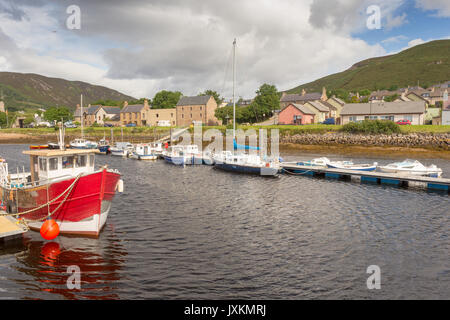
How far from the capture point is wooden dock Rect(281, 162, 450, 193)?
30.5 m

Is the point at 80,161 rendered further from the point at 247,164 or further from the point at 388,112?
the point at 388,112

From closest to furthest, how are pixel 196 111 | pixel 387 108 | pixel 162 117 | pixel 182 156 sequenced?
pixel 182 156 < pixel 387 108 < pixel 196 111 < pixel 162 117

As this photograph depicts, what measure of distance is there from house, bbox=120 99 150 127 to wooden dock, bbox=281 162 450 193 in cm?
8643

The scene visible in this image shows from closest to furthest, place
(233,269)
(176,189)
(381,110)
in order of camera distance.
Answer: (233,269) → (176,189) → (381,110)

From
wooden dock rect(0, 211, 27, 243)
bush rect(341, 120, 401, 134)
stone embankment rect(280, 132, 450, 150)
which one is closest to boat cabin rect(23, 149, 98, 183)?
wooden dock rect(0, 211, 27, 243)

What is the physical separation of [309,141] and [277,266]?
192ft

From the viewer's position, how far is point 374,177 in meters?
34.2

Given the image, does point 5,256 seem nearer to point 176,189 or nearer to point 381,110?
point 176,189

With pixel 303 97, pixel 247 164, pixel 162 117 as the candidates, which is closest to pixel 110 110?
pixel 162 117

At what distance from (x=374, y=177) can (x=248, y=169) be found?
14.7 metres

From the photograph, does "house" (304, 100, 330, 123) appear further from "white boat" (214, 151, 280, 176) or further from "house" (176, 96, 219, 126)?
"white boat" (214, 151, 280, 176)

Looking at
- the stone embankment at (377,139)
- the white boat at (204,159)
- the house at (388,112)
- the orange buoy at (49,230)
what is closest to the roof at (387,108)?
the house at (388,112)

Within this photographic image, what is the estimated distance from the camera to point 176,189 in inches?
1240

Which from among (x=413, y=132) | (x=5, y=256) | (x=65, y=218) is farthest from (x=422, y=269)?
(x=413, y=132)
